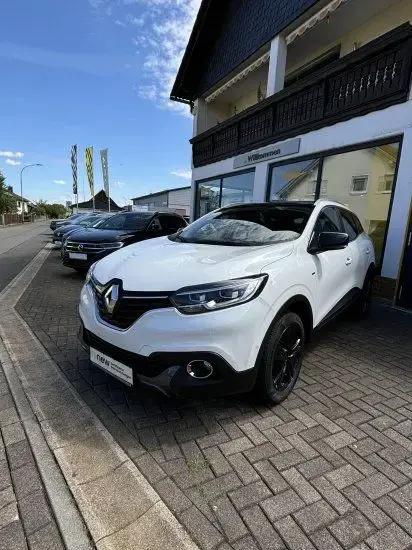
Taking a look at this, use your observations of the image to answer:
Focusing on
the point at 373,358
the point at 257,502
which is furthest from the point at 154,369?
the point at 373,358

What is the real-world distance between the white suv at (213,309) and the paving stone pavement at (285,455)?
0.36m

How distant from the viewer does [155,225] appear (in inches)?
320

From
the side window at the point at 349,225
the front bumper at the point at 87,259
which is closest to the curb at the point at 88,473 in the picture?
the side window at the point at 349,225

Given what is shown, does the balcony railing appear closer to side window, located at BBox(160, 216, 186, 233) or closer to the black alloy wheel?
side window, located at BBox(160, 216, 186, 233)

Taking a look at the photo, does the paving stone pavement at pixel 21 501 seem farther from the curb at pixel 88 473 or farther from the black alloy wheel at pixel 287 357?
the black alloy wheel at pixel 287 357

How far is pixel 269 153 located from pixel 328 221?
6.52 m

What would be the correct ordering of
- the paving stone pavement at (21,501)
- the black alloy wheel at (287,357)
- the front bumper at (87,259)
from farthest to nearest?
the front bumper at (87,259)
the black alloy wheel at (287,357)
the paving stone pavement at (21,501)

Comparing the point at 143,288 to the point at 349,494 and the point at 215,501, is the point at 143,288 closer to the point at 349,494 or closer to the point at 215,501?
the point at 215,501

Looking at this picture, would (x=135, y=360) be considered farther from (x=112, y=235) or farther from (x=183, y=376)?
(x=112, y=235)

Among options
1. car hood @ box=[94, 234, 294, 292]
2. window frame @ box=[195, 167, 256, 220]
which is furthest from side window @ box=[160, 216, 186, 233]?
car hood @ box=[94, 234, 294, 292]

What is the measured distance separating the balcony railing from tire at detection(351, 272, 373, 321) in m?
3.44

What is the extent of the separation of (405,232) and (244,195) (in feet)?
20.5

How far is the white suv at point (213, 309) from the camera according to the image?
85.7 inches

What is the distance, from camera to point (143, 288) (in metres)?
2.34
